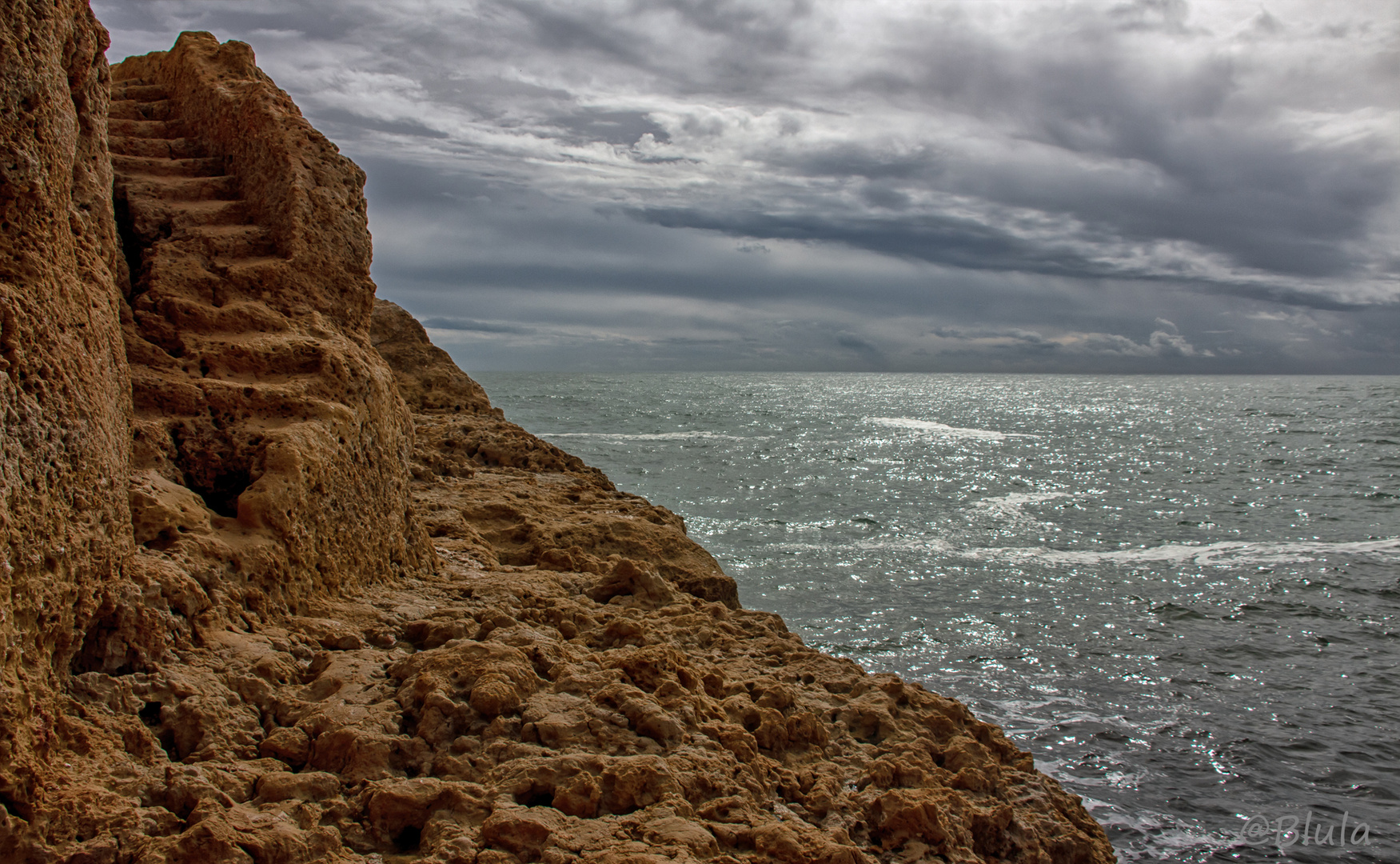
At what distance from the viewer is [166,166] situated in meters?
5.55

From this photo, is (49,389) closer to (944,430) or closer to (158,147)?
(158,147)

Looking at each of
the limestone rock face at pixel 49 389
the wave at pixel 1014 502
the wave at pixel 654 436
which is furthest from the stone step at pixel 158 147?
the wave at pixel 654 436

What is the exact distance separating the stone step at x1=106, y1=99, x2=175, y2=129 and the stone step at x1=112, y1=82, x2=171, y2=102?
0.11 metres

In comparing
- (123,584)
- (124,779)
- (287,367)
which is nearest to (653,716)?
(124,779)

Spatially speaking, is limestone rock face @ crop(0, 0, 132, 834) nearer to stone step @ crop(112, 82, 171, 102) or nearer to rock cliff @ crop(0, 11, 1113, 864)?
rock cliff @ crop(0, 11, 1113, 864)

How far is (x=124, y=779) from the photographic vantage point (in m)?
2.63

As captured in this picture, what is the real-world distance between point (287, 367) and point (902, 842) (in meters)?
3.94

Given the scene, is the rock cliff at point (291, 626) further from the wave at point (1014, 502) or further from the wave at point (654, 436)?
the wave at point (654, 436)

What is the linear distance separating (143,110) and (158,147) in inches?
31.3

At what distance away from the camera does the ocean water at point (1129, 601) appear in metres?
7.14

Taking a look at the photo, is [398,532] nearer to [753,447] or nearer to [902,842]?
[902,842]

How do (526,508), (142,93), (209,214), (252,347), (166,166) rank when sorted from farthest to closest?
(526,508) < (142,93) < (166,166) < (209,214) < (252,347)

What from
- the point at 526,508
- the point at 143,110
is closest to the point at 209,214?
the point at 143,110

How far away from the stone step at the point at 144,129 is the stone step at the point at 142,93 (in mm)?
507
